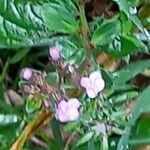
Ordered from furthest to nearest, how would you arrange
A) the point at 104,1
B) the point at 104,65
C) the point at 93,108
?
1. the point at 104,1
2. the point at 104,65
3. the point at 93,108

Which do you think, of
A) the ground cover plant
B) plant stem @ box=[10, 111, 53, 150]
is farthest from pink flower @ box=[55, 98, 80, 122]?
plant stem @ box=[10, 111, 53, 150]

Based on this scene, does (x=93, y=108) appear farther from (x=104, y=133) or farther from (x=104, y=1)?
(x=104, y=1)

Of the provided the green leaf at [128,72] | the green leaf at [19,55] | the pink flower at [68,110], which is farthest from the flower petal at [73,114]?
the green leaf at [19,55]

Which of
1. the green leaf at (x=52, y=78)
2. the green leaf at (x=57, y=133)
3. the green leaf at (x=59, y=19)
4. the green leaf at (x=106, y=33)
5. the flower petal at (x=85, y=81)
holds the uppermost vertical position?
the green leaf at (x=59, y=19)

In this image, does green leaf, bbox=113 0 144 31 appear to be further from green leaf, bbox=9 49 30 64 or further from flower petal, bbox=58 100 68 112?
green leaf, bbox=9 49 30 64

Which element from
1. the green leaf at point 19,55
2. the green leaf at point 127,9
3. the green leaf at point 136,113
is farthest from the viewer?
the green leaf at point 19,55

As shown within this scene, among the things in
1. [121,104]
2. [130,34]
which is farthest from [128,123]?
[130,34]

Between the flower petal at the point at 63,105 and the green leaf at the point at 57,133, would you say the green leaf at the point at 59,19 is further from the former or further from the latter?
the green leaf at the point at 57,133
